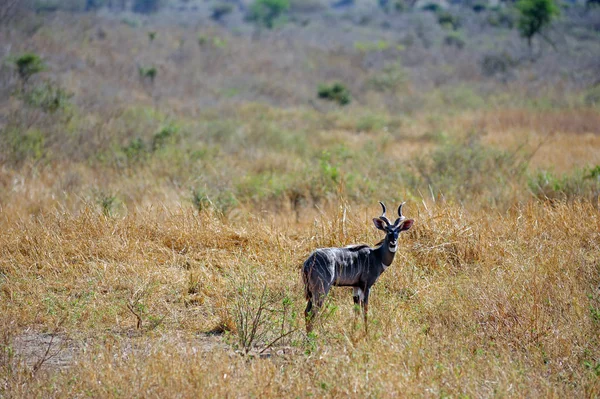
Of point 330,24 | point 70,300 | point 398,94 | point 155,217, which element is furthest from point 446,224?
point 330,24

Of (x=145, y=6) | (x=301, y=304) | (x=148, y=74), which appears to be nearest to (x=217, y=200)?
(x=301, y=304)

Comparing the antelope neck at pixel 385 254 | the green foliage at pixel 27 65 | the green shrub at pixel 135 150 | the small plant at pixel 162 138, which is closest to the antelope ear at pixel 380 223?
the antelope neck at pixel 385 254

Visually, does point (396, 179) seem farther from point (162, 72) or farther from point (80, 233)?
point (162, 72)

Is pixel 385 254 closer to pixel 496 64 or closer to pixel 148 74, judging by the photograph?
pixel 148 74

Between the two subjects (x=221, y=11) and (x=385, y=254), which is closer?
(x=385, y=254)

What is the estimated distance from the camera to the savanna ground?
4.84m

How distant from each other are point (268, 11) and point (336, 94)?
31.3 m

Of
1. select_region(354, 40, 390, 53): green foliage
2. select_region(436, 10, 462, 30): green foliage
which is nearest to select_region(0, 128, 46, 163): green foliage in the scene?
select_region(354, 40, 390, 53): green foliage

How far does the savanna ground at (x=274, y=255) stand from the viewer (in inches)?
191

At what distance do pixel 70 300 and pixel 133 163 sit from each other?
309 inches

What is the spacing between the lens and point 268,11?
55.7 metres

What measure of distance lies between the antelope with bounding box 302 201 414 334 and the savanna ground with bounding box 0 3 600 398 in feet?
0.53

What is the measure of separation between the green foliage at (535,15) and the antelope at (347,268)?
32936mm

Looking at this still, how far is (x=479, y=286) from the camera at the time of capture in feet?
21.2
